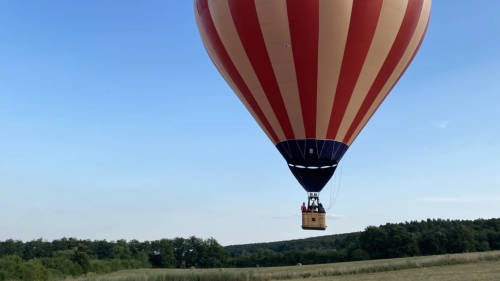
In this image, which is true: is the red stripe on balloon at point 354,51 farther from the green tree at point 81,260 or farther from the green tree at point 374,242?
the green tree at point 374,242

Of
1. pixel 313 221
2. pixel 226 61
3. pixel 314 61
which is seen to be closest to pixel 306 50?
pixel 314 61

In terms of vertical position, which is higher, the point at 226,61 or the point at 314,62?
the point at 226,61

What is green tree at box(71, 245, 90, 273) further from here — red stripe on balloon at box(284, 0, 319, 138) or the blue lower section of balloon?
red stripe on balloon at box(284, 0, 319, 138)

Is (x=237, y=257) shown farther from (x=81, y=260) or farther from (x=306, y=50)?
(x=306, y=50)

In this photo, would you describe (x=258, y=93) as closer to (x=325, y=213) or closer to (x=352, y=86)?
(x=352, y=86)

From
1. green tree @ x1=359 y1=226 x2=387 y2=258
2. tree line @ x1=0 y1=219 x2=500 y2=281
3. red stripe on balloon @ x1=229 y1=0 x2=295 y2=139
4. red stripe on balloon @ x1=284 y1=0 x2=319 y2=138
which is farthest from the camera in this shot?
green tree @ x1=359 y1=226 x2=387 y2=258

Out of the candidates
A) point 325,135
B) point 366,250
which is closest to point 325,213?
point 325,135

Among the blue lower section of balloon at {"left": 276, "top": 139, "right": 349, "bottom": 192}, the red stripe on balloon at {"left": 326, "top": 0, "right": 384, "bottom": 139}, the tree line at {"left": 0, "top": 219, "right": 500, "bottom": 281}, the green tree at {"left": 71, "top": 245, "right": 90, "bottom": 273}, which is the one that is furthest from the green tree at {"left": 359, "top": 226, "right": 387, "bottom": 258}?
the red stripe on balloon at {"left": 326, "top": 0, "right": 384, "bottom": 139}
